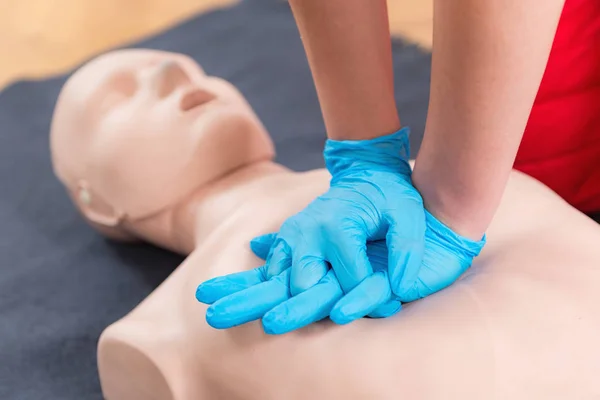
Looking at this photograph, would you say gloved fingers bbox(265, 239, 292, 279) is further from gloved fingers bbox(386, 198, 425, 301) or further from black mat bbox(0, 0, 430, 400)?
black mat bbox(0, 0, 430, 400)

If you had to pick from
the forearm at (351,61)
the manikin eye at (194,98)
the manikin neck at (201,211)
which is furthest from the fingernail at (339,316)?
the manikin eye at (194,98)

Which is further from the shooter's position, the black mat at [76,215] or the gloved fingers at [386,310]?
the black mat at [76,215]

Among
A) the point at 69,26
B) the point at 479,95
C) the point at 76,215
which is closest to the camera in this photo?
the point at 479,95

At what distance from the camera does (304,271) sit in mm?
695

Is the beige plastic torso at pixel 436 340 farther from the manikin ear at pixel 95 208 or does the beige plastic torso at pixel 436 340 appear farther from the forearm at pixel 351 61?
the manikin ear at pixel 95 208

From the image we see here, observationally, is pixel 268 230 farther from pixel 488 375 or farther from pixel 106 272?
pixel 106 272

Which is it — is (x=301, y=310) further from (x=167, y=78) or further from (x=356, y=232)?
(x=167, y=78)

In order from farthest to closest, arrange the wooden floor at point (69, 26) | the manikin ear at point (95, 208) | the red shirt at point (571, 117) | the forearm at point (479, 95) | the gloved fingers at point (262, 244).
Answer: the wooden floor at point (69, 26) < the manikin ear at point (95, 208) < the red shirt at point (571, 117) < the gloved fingers at point (262, 244) < the forearm at point (479, 95)

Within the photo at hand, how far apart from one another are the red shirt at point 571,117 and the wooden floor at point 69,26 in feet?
4.39

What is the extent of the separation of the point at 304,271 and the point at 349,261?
0.15 feet

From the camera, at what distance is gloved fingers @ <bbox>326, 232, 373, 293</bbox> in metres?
0.69

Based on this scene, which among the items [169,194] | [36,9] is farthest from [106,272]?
[36,9]

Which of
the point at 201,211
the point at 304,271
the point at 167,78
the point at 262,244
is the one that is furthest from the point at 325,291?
the point at 167,78

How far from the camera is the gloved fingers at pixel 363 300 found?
655 millimetres
